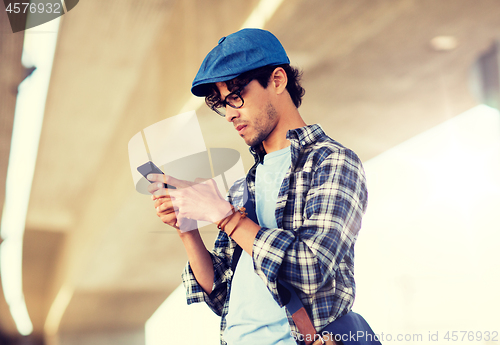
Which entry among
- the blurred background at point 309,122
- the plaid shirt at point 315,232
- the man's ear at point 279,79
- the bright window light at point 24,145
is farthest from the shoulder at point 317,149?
the bright window light at point 24,145

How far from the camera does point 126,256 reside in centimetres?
506

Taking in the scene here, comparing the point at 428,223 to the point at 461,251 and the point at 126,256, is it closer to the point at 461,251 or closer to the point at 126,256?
the point at 461,251

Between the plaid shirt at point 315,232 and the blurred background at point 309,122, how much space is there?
1.37 m

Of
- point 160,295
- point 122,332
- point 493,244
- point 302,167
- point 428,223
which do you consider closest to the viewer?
point 302,167

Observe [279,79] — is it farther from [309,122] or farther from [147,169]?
[309,122]

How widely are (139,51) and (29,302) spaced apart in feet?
23.3

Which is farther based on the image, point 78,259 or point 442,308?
point 78,259

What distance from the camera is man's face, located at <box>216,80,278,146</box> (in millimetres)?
1147

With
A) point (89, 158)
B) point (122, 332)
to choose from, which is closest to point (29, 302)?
point (122, 332)

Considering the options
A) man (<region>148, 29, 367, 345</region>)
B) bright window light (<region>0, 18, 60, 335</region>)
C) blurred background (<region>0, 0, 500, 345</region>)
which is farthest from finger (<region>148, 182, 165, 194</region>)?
bright window light (<region>0, 18, 60, 335</region>)

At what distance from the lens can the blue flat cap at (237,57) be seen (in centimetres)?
113

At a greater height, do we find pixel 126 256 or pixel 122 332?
pixel 126 256

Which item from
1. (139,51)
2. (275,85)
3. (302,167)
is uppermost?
(139,51)

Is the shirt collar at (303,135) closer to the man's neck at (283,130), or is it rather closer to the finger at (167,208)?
the man's neck at (283,130)
